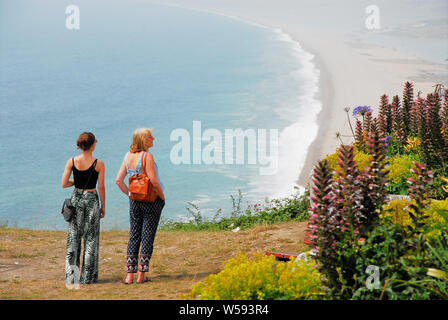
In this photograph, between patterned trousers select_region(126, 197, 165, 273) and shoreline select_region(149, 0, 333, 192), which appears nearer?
patterned trousers select_region(126, 197, 165, 273)

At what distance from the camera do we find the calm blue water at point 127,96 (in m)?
26.0

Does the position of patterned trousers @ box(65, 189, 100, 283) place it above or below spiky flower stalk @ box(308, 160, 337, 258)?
below

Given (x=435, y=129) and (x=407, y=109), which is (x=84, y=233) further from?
(x=407, y=109)

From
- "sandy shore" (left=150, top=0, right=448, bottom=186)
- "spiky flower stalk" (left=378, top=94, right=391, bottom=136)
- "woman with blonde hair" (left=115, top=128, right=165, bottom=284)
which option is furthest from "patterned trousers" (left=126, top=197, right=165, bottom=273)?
"sandy shore" (left=150, top=0, right=448, bottom=186)

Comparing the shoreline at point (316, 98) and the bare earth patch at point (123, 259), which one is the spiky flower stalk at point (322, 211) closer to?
the bare earth patch at point (123, 259)

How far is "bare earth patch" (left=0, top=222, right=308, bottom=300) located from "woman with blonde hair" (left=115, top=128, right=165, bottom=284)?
13.5 inches

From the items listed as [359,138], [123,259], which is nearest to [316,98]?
[359,138]

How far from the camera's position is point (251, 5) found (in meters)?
93.4

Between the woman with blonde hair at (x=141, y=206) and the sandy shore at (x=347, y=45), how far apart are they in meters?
15.7

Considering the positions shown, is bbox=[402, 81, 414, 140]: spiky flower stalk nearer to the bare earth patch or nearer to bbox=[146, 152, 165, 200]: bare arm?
the bare earth patch

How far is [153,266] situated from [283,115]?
92.1 feet

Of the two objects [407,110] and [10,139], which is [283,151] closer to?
[407,110]

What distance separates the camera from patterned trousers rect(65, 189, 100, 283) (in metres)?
6.91


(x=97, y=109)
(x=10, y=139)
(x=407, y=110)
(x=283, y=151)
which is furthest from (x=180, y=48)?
(x=407, y=110)
